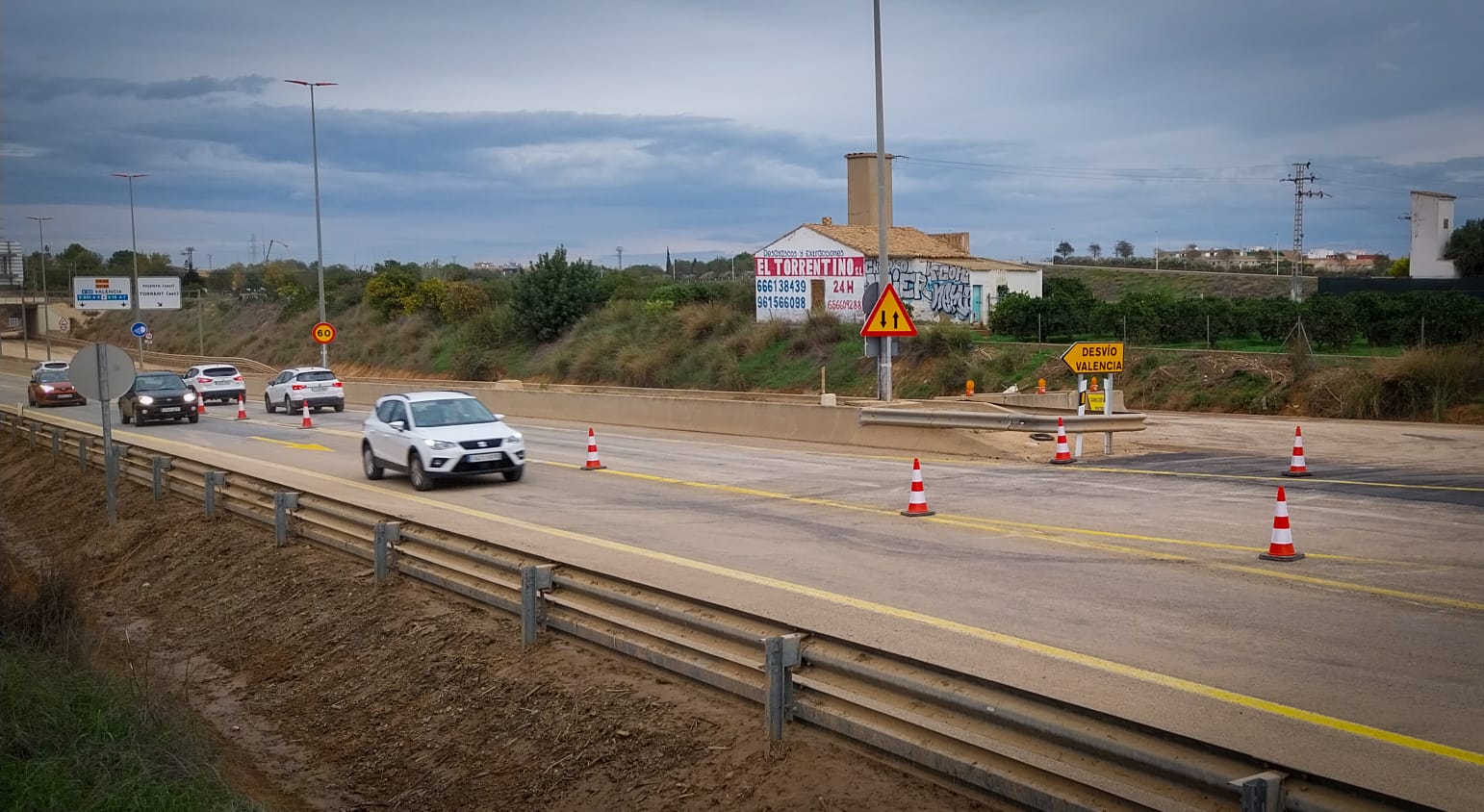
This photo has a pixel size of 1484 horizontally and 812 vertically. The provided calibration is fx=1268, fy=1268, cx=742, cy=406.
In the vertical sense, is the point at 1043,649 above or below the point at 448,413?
below

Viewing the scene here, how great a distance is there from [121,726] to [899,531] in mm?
8728

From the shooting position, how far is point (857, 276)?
192 ft

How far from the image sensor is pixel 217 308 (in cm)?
10800

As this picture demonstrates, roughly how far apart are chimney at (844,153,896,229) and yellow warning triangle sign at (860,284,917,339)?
39.5m

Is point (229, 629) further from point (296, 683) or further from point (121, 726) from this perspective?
point (121, 726)

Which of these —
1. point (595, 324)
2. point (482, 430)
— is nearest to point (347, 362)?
point (595, 324)

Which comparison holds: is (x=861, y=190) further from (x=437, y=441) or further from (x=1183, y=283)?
(x=437, y=441)

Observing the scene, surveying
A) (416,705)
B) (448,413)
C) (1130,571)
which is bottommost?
(416,705)

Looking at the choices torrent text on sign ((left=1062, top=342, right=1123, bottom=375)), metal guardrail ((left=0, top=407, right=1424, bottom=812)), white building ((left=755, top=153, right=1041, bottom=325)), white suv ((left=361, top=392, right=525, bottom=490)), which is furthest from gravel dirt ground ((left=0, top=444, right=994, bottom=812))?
white building ((left=755, top=153, right=1041, bottom=325))

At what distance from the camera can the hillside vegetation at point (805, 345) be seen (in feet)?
113

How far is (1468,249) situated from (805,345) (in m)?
33.2

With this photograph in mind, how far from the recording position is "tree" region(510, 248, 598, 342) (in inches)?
2724

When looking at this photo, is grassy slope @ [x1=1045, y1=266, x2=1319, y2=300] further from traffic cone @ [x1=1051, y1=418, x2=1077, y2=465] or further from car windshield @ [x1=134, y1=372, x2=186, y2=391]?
traffic cone @ [x1=1051, y1=418, x2=1077, y2=465]

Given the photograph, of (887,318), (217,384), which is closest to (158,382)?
(217,384)
